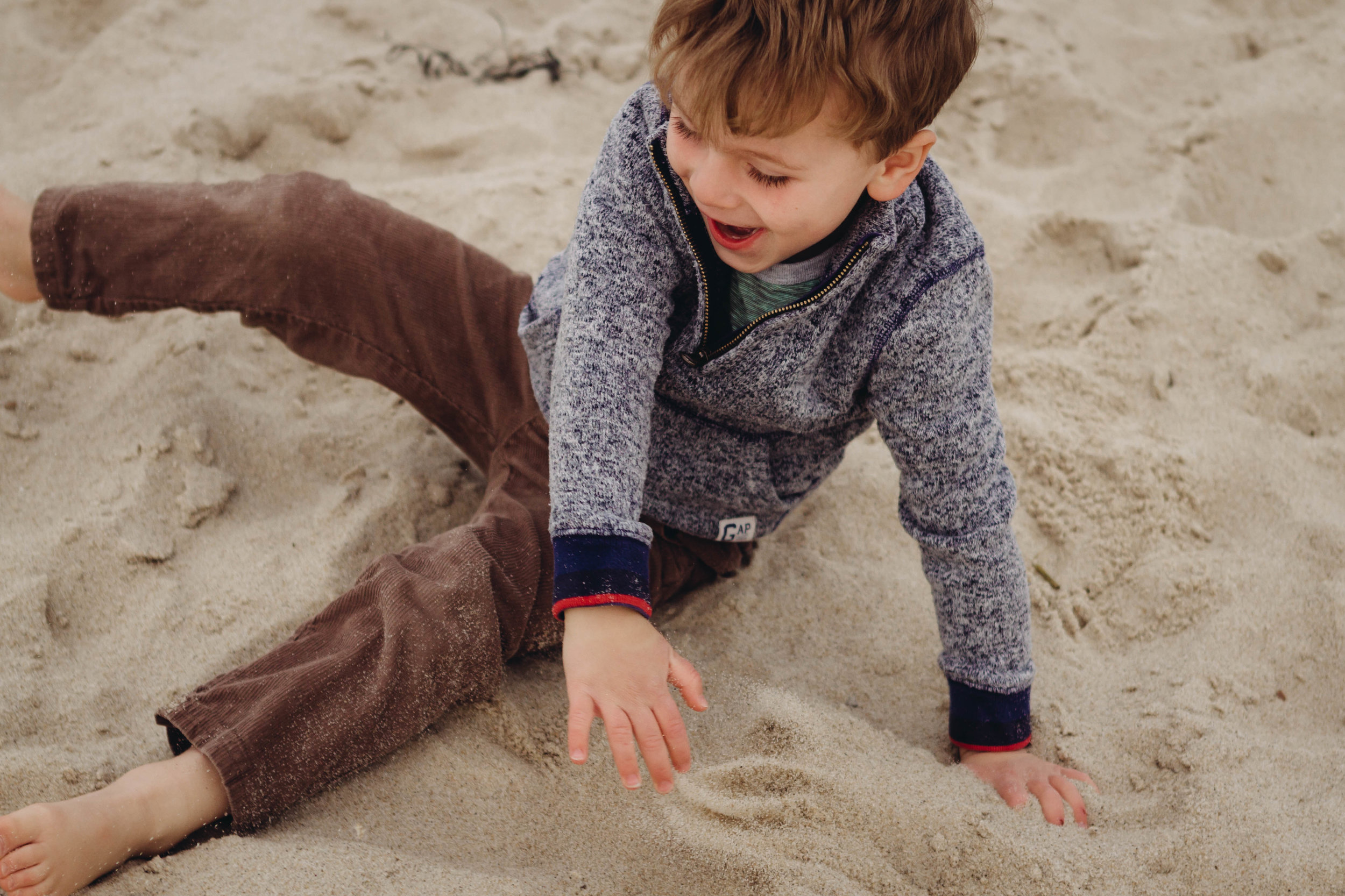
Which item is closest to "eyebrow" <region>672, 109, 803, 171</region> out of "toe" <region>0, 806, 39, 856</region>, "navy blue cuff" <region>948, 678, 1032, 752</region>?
"navy blue cuff" <region>948, 678, 1032, 752</region>

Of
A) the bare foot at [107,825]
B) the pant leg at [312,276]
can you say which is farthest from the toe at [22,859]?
the pant leg at [312,276]

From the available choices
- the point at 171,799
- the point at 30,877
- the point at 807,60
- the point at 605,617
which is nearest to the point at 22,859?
the point at 30,877

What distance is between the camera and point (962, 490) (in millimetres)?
1287

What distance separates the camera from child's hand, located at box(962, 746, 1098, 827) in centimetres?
130

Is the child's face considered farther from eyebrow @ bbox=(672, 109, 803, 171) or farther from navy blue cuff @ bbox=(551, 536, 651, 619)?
navy blue cuff @ bbox=(551, 536, 651, 619)

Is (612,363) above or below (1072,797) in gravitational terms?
above

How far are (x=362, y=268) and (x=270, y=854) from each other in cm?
82

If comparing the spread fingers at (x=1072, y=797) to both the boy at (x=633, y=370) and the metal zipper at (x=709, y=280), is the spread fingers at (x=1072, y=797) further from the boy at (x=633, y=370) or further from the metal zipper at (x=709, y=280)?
the metal zipper at (x=709, y=280)

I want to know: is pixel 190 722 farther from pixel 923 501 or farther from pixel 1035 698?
pixel 1035 698

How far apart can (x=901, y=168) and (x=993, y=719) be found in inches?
28.1

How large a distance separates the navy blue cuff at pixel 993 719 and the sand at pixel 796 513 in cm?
7

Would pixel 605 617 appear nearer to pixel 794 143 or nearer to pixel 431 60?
pixel 794 143

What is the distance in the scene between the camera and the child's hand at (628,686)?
1.06 metres

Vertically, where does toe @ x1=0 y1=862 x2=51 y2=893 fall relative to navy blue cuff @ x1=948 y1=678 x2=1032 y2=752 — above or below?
above
